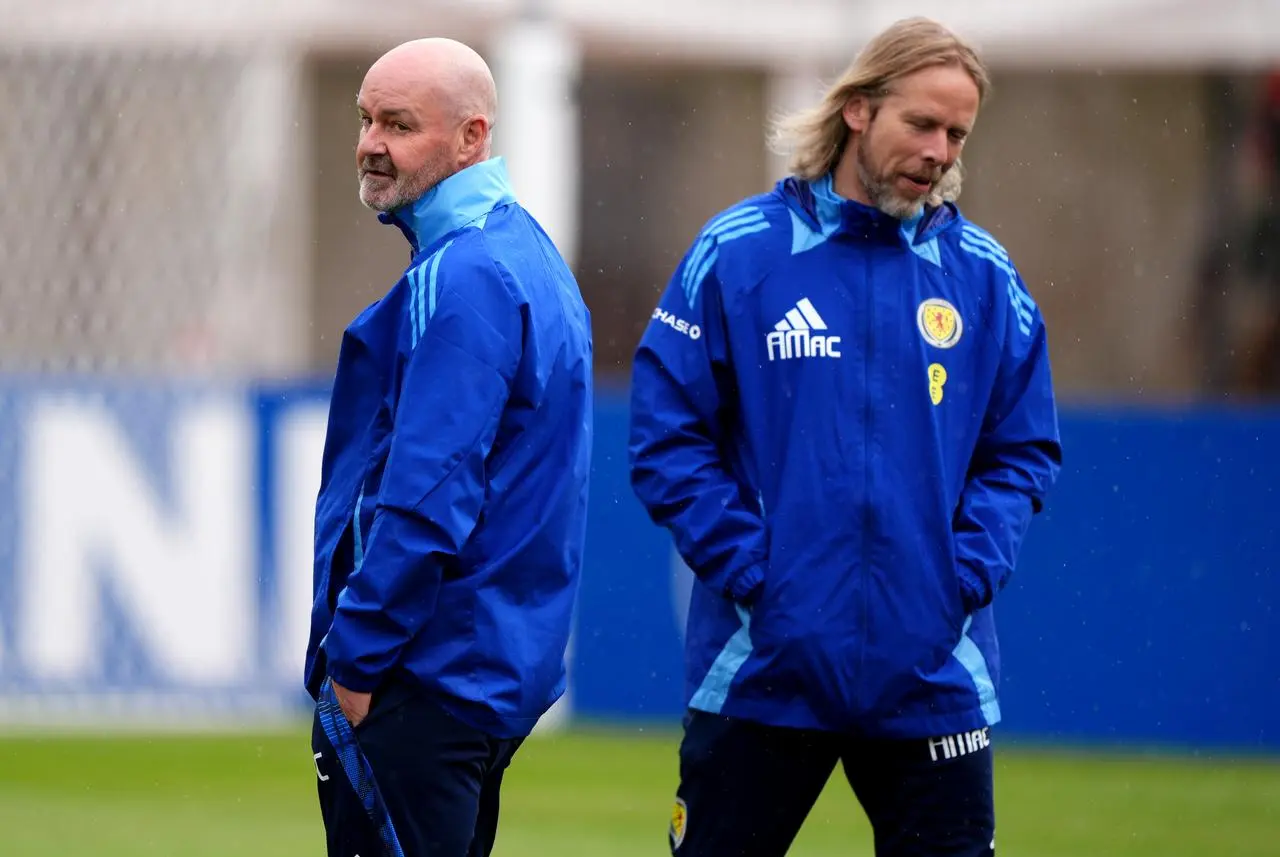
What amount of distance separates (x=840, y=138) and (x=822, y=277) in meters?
0.32

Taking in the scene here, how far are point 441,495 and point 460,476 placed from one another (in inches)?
1.8

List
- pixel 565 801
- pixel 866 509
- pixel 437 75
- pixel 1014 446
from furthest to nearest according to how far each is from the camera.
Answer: pixel 565 801, pixel 1014 446, pixel 866 509, pixel 437 75

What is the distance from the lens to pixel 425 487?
354 cm

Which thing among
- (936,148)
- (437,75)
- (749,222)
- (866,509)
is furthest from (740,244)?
(437,75)

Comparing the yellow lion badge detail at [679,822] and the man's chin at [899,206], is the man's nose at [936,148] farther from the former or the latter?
the yellow lion badge detail at [679,822]

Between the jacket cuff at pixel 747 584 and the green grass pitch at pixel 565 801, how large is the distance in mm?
3439

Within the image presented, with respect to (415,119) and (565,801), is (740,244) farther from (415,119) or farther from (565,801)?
(565,801)

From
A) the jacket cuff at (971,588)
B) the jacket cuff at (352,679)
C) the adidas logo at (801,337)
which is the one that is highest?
the adidas logo at (801,337)

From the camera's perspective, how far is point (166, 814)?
800 centimetres

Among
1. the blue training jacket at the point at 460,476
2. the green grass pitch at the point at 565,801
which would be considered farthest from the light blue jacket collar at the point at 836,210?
the green grass pitch at the point at 565,801

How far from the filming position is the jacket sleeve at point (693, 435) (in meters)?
4.06

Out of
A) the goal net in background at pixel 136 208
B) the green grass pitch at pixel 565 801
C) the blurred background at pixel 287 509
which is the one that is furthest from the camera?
the goal net in background at pixel 136 208

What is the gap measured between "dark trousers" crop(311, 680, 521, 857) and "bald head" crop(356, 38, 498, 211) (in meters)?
0.91

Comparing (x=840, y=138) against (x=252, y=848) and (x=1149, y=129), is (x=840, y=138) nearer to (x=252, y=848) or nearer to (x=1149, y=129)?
(x=252, y=848)
